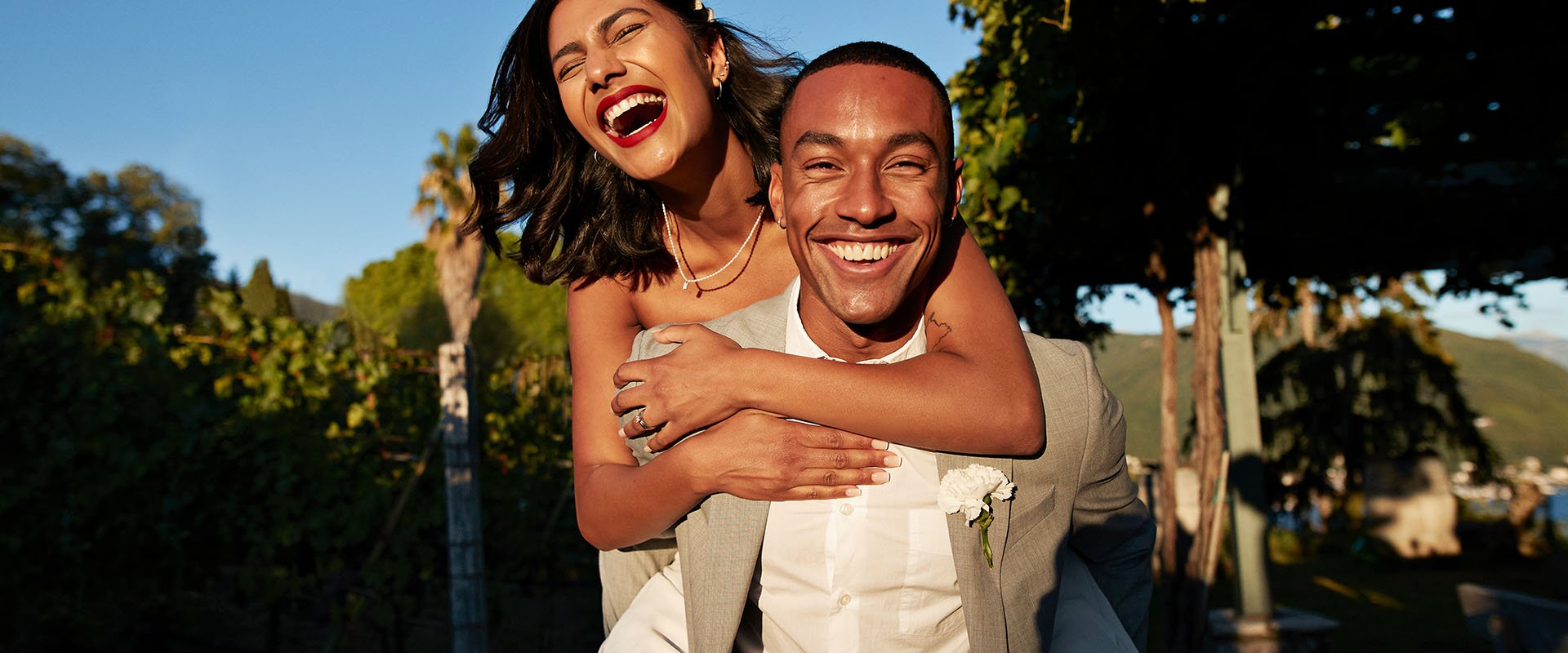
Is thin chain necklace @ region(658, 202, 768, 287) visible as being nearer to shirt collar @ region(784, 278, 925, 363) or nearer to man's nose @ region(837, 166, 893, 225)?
shirt collar @ region(784, 278, 925, 363)

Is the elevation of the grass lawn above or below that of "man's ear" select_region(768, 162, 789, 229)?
below

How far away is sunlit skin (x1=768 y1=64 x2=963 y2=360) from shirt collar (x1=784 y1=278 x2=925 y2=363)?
0.20 metres

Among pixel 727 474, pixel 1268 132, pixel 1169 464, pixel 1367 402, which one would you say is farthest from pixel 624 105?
pixel 1367 402

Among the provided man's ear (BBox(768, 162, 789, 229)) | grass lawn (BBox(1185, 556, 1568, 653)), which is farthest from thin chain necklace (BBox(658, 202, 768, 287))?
grass lawn (BBox(1185, 556, 1568, 653))

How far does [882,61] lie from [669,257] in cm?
113

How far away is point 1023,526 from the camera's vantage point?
1973 millimetres

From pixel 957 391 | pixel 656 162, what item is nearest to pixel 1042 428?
pixel 957 391

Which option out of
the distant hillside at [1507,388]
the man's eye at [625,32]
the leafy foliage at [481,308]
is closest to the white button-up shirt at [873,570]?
the man's eye at [625,32]

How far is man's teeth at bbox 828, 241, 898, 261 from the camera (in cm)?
190

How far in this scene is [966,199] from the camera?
26.6 ft

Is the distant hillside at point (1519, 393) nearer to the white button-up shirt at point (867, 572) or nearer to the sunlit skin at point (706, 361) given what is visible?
the sunlit skin at point (706, 361)

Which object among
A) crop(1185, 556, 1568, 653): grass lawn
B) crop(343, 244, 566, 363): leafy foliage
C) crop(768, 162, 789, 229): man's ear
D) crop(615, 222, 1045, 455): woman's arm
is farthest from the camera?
crop(343, 244, 566, 363): leafy foliage

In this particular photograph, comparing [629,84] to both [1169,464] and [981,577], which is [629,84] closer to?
[981,577]

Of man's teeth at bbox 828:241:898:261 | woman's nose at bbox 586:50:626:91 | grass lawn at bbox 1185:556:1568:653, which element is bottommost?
grass lawn at bbox 1185:556:1568:653
